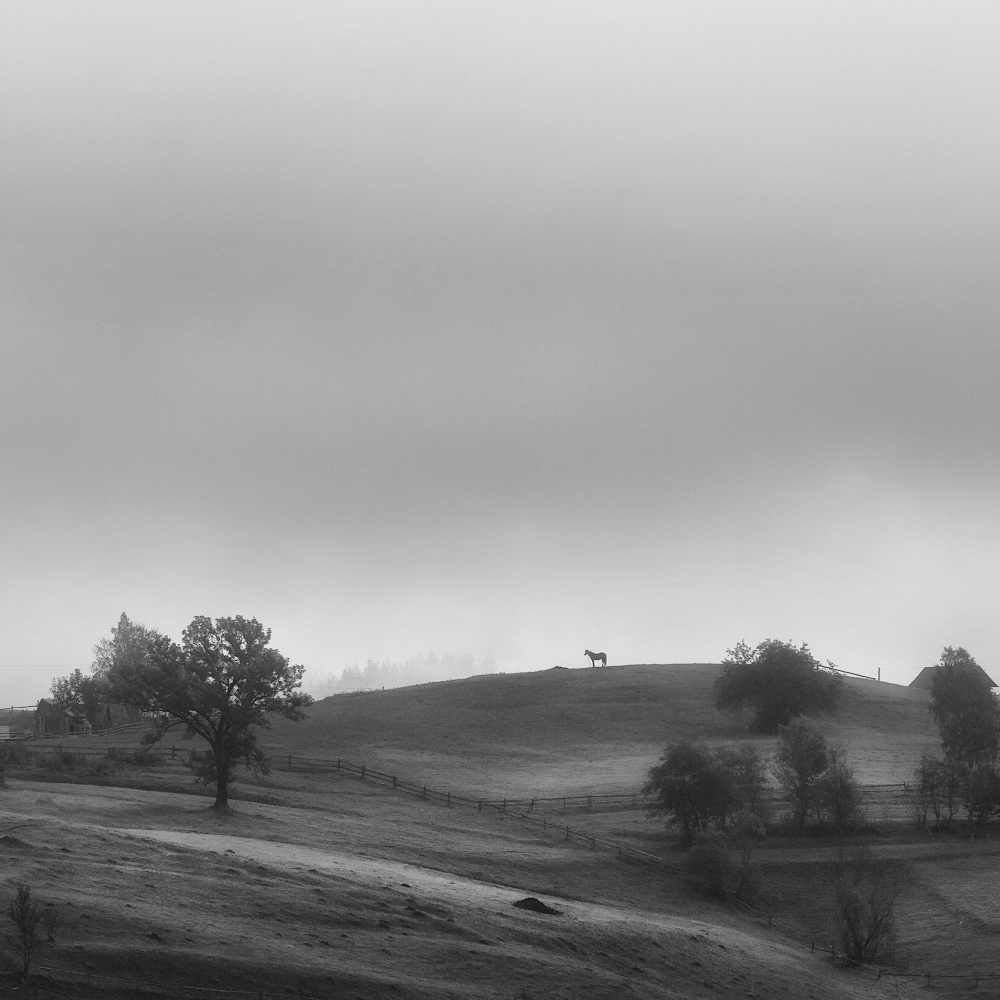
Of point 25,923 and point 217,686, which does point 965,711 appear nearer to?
point 217,686

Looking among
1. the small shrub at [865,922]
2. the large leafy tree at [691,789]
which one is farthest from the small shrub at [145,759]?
the small shrub at [865,922]

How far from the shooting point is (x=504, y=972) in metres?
32.3

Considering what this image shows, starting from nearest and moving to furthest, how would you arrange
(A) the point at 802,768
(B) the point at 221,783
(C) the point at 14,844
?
(C) the point at 14,844
(B) the point at 221,783
(A) the point at 802,768

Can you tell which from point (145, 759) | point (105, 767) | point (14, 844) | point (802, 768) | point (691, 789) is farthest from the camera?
point (145, 759)

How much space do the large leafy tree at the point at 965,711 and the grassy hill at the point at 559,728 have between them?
294 cm

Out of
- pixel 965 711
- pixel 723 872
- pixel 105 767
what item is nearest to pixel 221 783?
pixel 105 767

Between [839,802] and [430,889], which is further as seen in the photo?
[839,802]

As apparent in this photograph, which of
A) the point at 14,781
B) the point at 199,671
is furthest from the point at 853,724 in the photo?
the point at 14,781

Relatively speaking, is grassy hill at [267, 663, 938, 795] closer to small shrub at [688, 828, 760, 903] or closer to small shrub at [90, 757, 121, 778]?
small shrub at [90, 757, 121, 778]

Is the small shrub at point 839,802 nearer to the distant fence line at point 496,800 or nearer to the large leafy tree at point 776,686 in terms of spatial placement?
the distant fence line at point 496,800

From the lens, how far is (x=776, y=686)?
89.4 meters

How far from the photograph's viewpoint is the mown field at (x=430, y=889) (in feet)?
97.1

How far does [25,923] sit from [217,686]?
31.5 meters

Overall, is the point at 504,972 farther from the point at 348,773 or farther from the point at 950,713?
the point at 950,713
